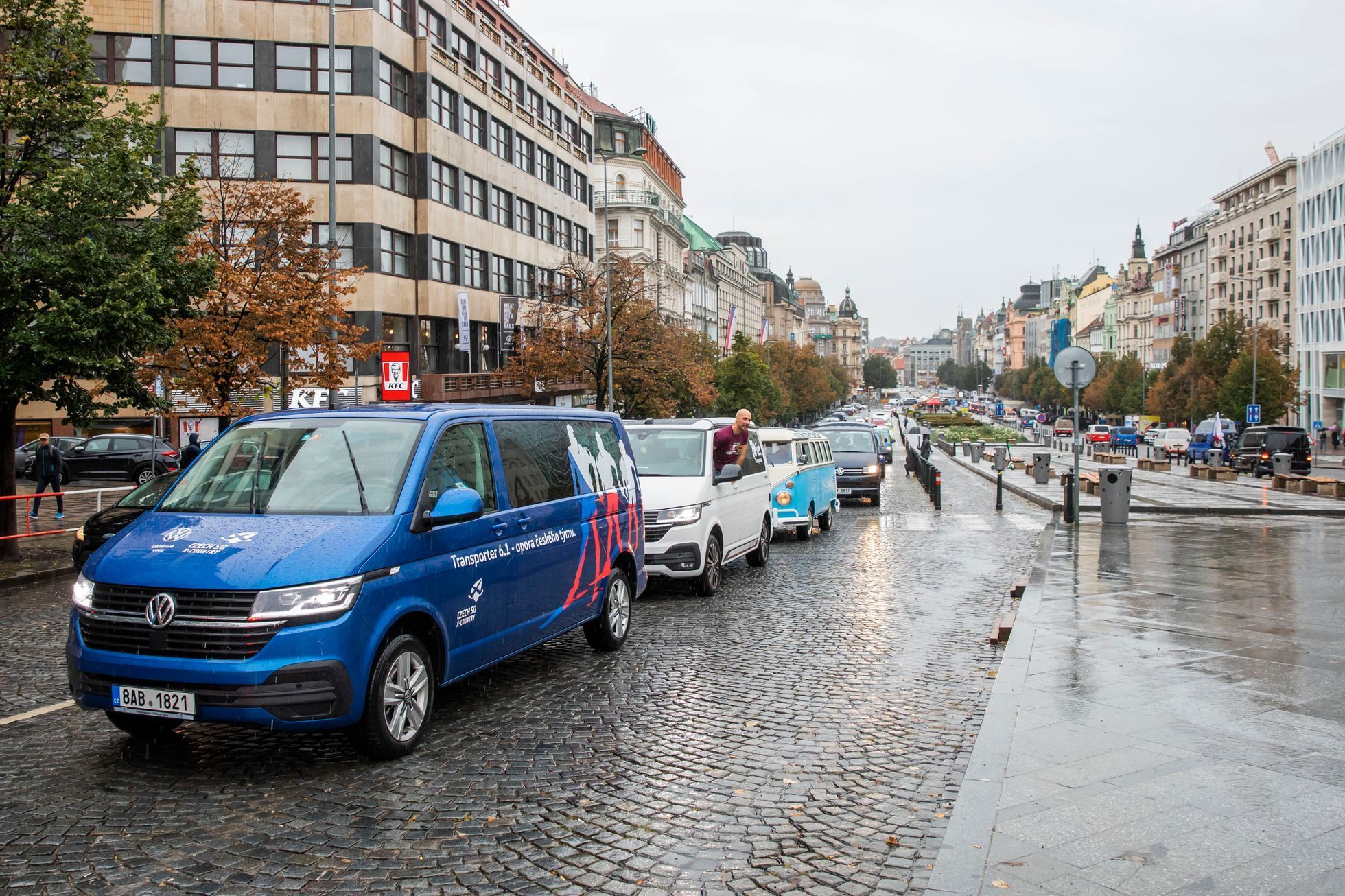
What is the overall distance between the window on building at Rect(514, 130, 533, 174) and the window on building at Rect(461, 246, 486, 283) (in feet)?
21.2

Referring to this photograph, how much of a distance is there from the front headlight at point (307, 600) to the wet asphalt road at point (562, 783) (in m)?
0.90

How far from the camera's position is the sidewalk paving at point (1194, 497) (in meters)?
23.6

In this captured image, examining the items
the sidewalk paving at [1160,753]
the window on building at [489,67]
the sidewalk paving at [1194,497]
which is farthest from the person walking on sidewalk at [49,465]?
the window on building at [489,67]

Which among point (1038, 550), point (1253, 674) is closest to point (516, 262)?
point (1038, 550)

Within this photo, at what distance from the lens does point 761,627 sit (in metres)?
10.6

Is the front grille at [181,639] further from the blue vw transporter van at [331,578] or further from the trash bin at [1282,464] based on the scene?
the trash bin at [1282,464]

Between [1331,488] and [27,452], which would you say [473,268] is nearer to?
[27,452]

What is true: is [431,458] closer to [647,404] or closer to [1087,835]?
[1087,835]

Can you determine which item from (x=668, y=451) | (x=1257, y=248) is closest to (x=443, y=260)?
(x=668, y=451)

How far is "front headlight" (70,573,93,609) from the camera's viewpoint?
234 inches

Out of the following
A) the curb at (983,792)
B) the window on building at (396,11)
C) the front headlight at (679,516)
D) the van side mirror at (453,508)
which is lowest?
the curb at (983,792)

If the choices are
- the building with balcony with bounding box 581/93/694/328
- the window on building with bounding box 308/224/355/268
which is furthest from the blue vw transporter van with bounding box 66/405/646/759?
the building with balcony with bounding box 581/93/694/328

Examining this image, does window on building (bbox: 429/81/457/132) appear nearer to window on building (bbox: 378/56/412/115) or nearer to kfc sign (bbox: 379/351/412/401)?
window on building (bbox: 378/56/412/115)

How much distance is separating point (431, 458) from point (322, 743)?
1779mm
